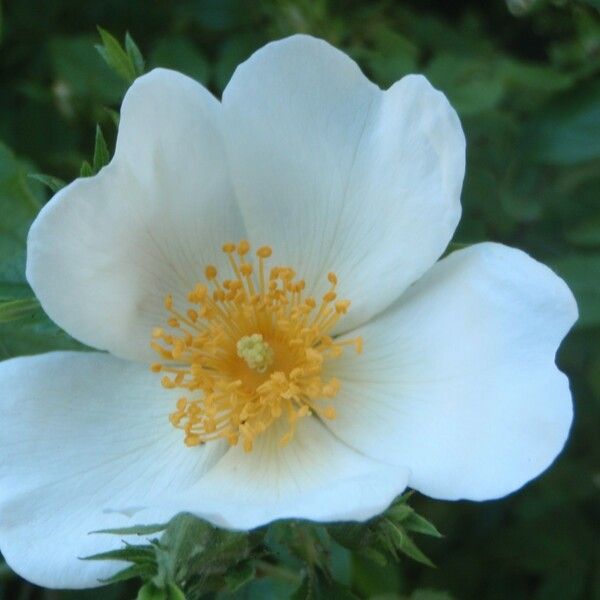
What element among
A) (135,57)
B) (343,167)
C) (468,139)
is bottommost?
(468,139)

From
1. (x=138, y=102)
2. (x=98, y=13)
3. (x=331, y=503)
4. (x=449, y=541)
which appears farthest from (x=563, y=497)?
(x=98, y=13)

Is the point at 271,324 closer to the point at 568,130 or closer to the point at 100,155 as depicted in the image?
the point at 100,155

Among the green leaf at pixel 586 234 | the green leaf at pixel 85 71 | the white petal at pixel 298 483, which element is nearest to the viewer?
the white petal at pixel 298 483

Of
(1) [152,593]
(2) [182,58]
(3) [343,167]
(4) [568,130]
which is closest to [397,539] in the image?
(1) [152,593]

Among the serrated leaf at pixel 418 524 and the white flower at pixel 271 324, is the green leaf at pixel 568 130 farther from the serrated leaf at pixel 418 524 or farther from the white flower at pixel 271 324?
the serrated leaf at pixel 418 524

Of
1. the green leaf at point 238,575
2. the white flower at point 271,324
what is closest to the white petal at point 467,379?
the white flower at point 271,324

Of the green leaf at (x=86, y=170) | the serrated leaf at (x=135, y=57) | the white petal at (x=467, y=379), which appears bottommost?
the white petal at (x=467, y=379)

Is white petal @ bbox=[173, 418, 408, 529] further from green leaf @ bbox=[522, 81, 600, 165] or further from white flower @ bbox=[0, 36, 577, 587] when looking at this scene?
green leaf @ bbox=[522, 81, 600, 165]

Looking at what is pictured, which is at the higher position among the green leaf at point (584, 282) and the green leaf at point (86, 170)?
the green leaf at point (86, 170)
